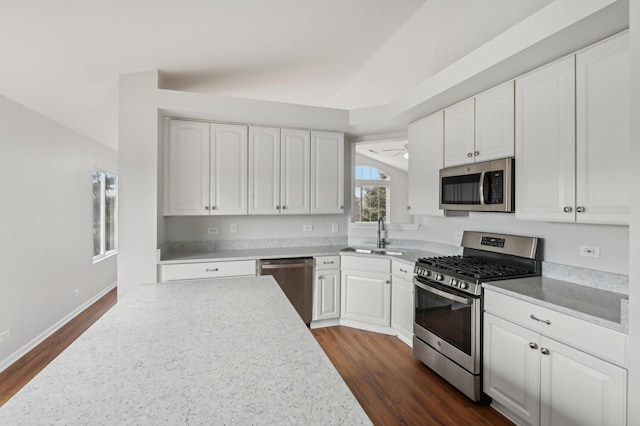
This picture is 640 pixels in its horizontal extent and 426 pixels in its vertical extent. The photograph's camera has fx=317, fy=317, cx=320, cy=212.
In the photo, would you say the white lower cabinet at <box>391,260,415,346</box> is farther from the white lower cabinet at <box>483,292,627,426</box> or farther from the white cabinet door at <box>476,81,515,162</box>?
the white cabinet door at <box>476,81,515,162</box>

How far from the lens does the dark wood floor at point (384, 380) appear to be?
82.7 inches

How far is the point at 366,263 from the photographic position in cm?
341

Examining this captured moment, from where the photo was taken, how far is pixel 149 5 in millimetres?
1946

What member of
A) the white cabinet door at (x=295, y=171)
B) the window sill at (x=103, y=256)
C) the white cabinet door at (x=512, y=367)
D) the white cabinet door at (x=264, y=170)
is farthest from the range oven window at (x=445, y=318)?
the window sill at (x=103, y=256)

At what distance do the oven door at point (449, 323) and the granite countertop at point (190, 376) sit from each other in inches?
56.4

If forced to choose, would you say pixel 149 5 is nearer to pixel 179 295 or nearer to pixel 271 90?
pixel 179 295

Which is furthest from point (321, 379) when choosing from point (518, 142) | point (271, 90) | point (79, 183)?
point (79, 183)

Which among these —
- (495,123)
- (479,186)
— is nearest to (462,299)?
(479,186)

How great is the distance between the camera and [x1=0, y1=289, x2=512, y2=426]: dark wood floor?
210 cm

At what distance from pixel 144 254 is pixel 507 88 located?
3.25m

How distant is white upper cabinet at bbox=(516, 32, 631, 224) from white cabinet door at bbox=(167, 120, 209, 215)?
2791 millimetres

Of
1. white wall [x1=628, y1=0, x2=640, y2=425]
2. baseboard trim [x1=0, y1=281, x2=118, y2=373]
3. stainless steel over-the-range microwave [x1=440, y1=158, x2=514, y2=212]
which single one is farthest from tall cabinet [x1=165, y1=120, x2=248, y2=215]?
white wall [x1=628, y1=0, x2=640, y2=425]

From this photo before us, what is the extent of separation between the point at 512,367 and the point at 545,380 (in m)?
0.21

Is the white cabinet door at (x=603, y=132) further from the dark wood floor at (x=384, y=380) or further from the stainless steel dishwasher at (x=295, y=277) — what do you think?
the stainless steel dishwasher at (x=295, y=277)
